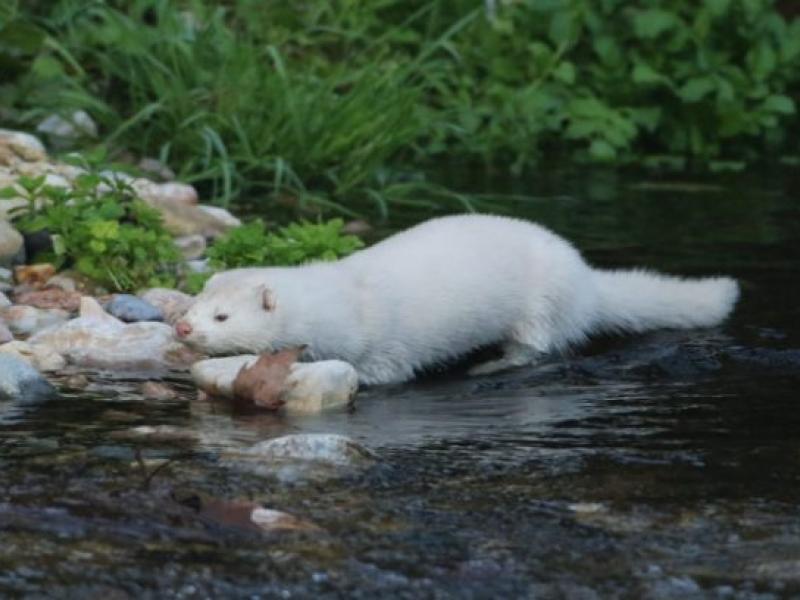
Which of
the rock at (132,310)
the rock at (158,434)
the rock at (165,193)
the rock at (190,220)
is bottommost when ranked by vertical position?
the rock at (158,434)

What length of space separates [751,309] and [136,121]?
2.93 m

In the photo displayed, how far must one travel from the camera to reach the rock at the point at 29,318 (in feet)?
18.5

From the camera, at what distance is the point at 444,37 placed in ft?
30.6

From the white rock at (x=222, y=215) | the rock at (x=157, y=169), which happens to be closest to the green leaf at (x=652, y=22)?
the rock at (x=157, y=169)

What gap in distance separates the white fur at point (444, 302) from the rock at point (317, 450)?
2.80 feet

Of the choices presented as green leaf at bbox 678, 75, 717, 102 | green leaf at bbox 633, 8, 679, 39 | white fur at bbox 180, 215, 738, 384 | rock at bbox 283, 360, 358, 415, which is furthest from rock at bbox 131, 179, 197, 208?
green leaf at bbox 678, 75, 717, 102

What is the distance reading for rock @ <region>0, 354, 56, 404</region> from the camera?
4875mm

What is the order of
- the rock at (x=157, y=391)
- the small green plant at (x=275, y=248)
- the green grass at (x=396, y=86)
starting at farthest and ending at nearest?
the green grass at (x=396, y=86), the small green plant at (x=275, y=248), the rock at (x=157, y=391)

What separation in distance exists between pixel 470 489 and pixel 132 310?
198cm

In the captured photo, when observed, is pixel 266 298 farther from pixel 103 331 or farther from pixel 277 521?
pixel 277 521

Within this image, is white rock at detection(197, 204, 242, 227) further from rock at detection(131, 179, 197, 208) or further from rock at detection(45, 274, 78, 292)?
rock at detection(45, 274, 78, 292)

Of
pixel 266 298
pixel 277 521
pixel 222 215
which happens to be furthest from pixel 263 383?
pixel 222 215

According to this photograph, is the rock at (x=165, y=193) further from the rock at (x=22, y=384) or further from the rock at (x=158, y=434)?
the rock at (x=158, y=434)

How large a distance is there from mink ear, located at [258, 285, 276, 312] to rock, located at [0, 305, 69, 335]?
85 centimetres
